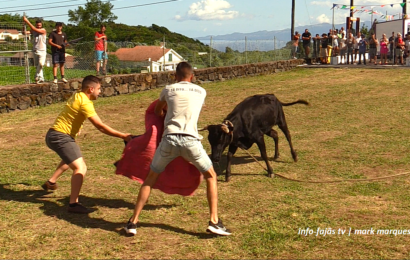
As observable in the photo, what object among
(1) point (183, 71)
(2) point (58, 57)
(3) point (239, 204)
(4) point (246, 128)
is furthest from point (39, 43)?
(1) point (183, 71)

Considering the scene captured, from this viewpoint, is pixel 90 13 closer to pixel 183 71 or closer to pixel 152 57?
pixel 152 57

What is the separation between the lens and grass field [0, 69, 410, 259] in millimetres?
4809

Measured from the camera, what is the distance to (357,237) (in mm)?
5031

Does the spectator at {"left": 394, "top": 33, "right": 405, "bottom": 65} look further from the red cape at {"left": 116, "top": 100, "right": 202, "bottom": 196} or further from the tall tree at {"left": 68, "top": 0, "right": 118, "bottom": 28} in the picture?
the tall tree at {"left": 68, "top": 0, "right": 118, "bottom": 28}

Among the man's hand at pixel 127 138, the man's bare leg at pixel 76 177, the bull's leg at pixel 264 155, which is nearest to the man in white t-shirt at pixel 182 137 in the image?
the man's hand at pixel 127 138

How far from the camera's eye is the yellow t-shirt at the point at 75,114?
5.58m

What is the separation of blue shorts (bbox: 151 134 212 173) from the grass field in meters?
0.74

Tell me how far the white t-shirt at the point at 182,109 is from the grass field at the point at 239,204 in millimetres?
1114

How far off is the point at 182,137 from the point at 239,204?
163 cm

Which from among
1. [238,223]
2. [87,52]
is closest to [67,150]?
[238,223]

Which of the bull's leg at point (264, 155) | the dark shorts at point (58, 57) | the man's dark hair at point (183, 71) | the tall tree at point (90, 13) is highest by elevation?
the tall tree at point (90, 13)

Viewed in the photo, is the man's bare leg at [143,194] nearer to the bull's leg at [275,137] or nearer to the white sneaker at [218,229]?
the white sneaker at [218,229]

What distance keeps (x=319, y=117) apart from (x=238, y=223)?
7081 mm

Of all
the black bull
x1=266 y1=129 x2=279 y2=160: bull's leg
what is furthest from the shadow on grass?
x1=266 y1=129 x2=279 y2=160: bull's leg
